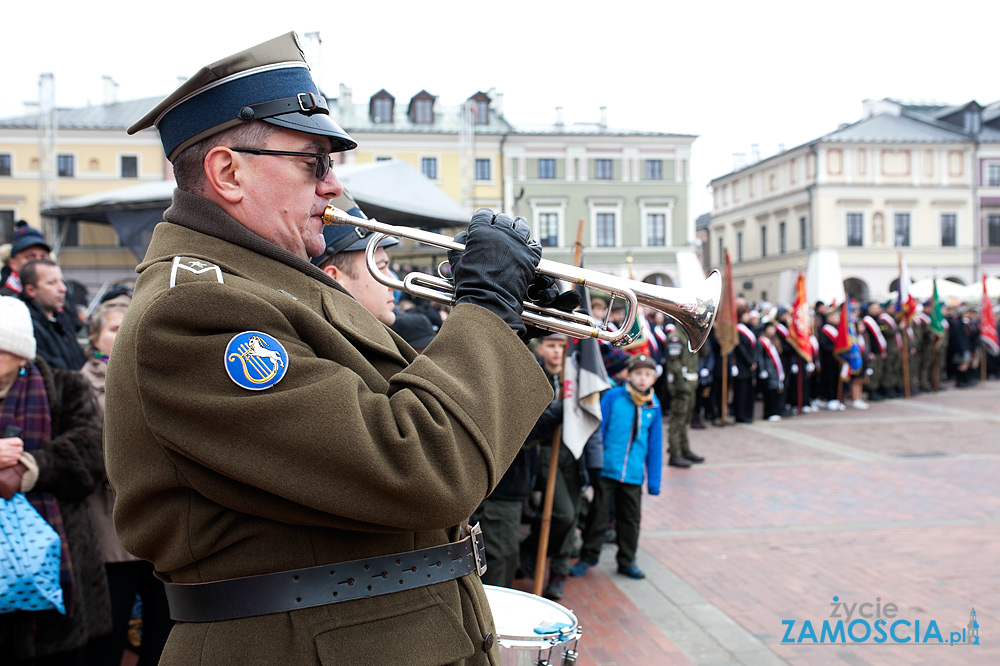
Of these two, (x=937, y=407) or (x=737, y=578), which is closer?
(x=737, y=578)

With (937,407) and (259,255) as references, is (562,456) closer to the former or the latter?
(259,255)

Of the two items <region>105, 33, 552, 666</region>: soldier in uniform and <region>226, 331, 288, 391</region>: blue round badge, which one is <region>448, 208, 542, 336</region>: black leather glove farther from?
<region>226, 331, 288, 391</region>: blue round badge

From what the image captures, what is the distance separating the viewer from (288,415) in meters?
1.32

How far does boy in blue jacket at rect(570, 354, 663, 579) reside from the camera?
5.99 meters

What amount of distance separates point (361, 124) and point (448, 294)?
142ft

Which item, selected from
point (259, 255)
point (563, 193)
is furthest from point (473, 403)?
point (563, 193)

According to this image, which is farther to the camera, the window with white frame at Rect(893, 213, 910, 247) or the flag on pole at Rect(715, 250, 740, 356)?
the window with white frame at Rect(893, 213, 910, 247)

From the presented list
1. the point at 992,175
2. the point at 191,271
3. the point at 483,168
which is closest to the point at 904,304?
the point at 191,271

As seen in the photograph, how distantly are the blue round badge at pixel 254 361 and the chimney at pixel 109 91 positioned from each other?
4911 centimetres

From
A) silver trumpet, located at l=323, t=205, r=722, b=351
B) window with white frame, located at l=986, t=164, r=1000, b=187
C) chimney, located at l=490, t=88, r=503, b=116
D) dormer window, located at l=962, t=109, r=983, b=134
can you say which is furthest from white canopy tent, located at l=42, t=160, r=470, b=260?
dormer window, located at l=962, t=109, r=983, b=134

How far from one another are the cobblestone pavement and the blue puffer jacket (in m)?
0.72

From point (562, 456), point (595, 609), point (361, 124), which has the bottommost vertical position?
point (595, 609)

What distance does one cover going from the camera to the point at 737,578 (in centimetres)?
568

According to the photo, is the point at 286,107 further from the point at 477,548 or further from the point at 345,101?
the point at 345,101
